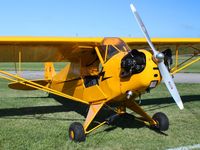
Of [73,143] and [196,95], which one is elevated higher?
[196,95]

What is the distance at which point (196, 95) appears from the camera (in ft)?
42.5

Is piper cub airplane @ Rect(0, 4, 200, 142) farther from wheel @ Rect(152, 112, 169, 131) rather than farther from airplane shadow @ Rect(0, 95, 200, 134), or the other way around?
airplane shadow @ Rect(0, 95, 200, 134)

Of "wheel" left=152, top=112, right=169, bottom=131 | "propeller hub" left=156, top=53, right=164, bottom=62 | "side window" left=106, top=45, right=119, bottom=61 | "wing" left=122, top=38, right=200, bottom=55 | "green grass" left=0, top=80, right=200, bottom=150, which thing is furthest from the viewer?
"wing" left=122, top=38, right=200, bottom=55

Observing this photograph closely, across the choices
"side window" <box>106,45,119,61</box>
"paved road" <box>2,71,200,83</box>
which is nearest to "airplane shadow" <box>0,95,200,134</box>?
"side window" <box>106,45,119,61</box>

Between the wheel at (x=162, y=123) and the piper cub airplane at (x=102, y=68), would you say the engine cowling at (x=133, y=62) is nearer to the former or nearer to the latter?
the piper cub airplane at (x=102, y=68)

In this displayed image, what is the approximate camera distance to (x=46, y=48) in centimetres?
838

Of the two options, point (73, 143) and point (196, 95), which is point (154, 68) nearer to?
point (73, 143)

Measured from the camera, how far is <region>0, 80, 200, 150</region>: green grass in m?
6.35

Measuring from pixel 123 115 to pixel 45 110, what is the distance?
10.2ft

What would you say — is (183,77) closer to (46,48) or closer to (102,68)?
(46,48)

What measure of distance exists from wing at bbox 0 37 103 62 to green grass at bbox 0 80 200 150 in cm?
153

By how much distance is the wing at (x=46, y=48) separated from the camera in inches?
304

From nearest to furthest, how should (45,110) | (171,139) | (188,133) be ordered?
(171,139), (188,133), (45,110)

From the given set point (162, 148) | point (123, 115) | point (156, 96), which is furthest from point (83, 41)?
point (156, 96)
